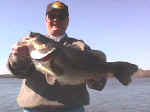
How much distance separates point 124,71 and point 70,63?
3.17 ft

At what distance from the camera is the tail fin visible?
4586 mm

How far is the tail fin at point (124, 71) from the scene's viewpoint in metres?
4.59

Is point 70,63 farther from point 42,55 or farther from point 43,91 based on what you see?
point 43,91

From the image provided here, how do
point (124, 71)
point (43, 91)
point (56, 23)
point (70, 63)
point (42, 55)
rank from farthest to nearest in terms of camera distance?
1. point (56, 23)
2. point (43, 91)
3. point (124, 71)
4. point (70, 63)
5. point (42, 55)

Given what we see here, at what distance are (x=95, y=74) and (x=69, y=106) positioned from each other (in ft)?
2.53

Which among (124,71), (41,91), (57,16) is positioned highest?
(57,16)

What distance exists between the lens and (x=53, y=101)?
4.72 metres

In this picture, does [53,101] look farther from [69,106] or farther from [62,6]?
[62,6]

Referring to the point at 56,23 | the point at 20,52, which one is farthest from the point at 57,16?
the point at 20,52

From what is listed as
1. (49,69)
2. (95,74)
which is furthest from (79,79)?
(49,69)

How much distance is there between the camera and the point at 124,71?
4625 mm

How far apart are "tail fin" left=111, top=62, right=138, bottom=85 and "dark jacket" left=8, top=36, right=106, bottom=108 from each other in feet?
1.71

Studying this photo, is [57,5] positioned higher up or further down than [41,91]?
higher up

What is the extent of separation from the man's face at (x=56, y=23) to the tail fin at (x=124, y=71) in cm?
120
